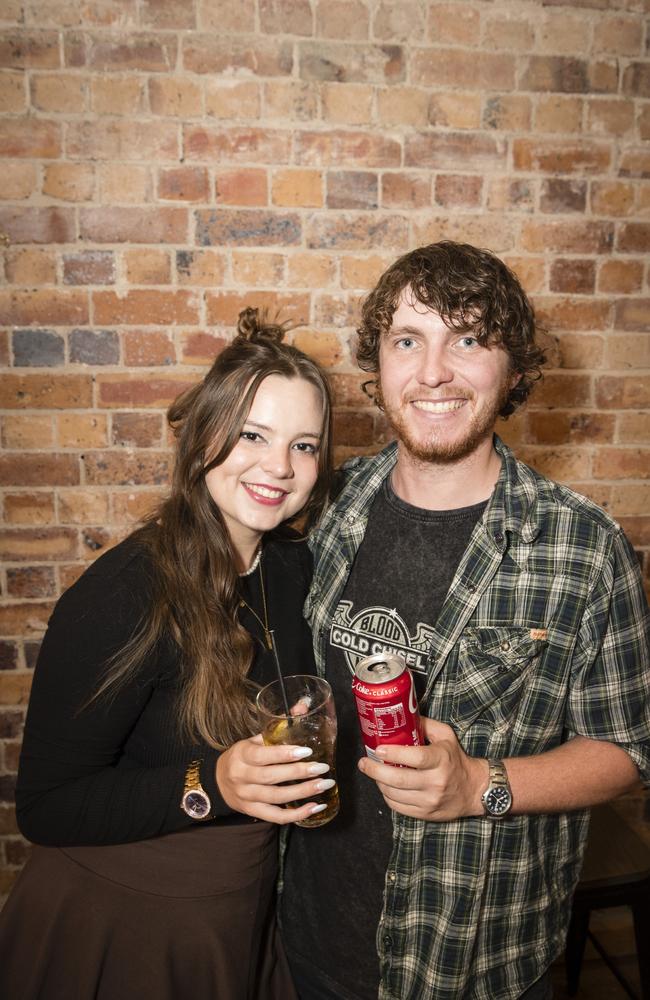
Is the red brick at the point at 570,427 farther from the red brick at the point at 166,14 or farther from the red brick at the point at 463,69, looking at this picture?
the red brick at the point at 166,14

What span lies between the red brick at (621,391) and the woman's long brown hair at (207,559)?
1004mm

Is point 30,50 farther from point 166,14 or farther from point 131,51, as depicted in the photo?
point 166,14

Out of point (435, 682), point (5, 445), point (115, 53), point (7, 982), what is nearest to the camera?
point (7, 982)

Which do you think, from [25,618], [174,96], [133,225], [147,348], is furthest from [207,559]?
[174,96]

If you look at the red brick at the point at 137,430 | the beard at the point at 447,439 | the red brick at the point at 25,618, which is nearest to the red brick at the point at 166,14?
the red brick at the point at 137,430

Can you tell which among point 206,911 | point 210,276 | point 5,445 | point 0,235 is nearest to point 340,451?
point 210,276

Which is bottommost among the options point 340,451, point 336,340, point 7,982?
point 7,982

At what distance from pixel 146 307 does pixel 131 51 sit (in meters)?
0.67

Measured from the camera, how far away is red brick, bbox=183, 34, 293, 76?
182 cm

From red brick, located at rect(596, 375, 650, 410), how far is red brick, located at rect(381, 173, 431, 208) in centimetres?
76

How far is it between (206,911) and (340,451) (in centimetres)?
125

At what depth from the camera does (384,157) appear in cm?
191

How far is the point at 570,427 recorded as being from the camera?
207cm

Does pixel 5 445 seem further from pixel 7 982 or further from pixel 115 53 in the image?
pixel 7 982
